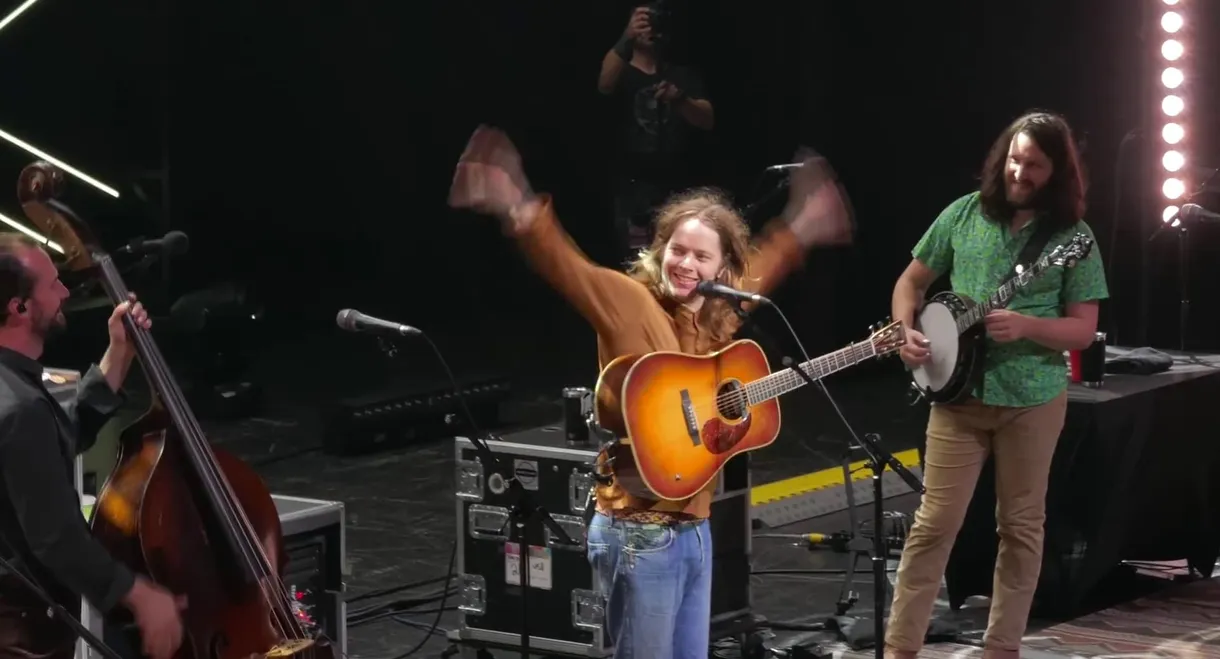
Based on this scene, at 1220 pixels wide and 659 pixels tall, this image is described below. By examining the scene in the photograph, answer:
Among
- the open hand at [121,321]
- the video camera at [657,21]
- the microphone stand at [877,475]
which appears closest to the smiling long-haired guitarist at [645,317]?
the microphone stand at [877,475]

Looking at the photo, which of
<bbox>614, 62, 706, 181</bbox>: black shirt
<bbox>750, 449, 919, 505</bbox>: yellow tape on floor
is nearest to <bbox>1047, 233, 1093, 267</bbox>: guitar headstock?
<bbox>750, 449, 919, 505</bbox>: yellow tape on floor

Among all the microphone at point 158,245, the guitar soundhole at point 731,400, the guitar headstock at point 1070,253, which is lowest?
the guitar soundhole at point 731,400

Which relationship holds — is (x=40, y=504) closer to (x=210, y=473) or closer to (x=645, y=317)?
(x=210, y=473)

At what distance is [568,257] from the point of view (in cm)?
401

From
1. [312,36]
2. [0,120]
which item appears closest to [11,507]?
[0,120]

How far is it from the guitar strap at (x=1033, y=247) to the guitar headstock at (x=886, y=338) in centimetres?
34

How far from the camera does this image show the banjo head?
17.1 ft

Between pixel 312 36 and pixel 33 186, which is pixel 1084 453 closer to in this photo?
pixel 33 186

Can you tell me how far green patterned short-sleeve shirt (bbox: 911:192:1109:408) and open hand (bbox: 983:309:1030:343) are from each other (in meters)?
0.08

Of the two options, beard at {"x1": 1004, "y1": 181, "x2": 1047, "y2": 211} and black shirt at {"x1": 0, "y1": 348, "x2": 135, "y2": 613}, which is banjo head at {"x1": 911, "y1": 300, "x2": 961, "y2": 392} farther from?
black shirt at {"x1": 0, "y1": 348, "x2": 135, "y2": 613}

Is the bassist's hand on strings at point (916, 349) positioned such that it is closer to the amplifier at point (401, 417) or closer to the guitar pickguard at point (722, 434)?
the guitar pickguard at point (722, 434)

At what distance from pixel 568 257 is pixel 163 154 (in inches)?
323

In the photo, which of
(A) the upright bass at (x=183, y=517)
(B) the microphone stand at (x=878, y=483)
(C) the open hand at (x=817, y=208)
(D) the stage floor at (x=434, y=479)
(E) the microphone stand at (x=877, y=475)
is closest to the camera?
(A) the upright bass at (x=183, y=517)

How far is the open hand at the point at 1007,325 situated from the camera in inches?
201
